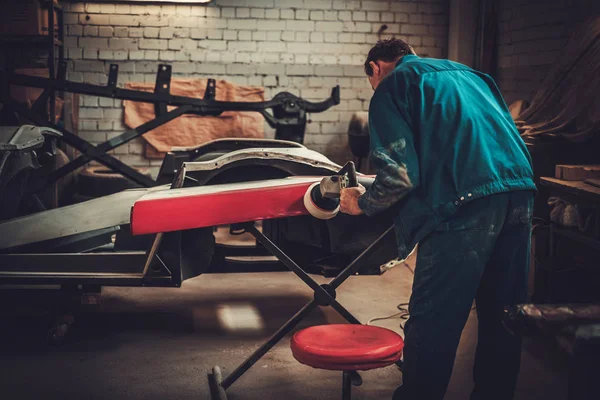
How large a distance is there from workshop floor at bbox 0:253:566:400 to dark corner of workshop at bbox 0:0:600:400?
2 cm

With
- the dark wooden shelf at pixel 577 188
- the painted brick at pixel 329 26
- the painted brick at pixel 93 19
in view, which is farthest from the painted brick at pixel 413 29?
the dark wooden shelf at pixel 577 188

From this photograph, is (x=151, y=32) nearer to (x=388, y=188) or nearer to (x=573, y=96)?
(x=573, y=96)

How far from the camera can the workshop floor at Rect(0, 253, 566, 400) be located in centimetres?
348

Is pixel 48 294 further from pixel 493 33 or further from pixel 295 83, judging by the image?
pixel 493 33

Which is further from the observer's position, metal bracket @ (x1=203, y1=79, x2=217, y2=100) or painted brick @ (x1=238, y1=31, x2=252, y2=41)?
→ painted brick @ (x1=238, y1=31, x2=252, y2=41)

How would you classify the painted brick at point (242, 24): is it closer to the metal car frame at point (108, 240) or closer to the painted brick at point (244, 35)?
the painted brick at point (244, 35)

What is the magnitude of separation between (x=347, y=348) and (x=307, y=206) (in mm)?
→ 739

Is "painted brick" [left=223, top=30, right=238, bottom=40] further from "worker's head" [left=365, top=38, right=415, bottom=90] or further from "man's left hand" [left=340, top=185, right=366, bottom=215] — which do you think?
"man's left hand" [left=340, top=185, right=366, bottom=215]

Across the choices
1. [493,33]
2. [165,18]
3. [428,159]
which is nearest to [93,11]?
[165,18]

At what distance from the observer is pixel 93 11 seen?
8078 mm

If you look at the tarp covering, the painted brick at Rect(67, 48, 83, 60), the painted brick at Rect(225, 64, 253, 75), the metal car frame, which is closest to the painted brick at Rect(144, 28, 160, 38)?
the painted brick at Rect(67, 48, 83, 60)

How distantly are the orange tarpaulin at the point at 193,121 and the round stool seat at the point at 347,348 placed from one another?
559 cm

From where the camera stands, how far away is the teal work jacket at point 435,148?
8.12ft

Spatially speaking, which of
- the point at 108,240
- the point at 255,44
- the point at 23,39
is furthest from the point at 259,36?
the point at 108,240
